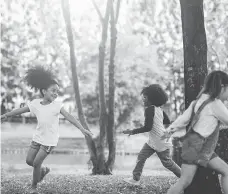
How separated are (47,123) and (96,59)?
853 inches

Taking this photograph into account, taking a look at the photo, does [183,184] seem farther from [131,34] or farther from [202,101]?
[131,34]

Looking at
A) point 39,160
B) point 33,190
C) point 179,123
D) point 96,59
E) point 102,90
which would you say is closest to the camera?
point 179,123

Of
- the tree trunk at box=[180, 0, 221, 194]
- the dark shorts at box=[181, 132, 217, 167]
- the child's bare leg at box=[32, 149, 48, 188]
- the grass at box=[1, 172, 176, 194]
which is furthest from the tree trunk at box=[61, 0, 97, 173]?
the dark shorts at box=[181, 132, 217, 167]

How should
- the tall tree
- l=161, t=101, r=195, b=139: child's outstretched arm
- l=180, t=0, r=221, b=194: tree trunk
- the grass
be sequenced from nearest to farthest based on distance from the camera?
l=161, t=101, r=195, b=139: child's outstretched arm, l=180, t=0, r=221, b=194: tree trunk, the grass, the tall tree

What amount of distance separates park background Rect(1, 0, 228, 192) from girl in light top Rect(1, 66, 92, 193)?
0.56 m

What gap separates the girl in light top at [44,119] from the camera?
6777mm

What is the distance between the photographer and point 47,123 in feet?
22.3

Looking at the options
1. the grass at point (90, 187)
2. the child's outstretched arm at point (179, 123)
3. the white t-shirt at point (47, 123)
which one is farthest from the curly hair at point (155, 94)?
the child's outstretched arm at point (179, 123)

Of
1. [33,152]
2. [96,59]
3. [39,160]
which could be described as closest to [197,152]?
[39,160]

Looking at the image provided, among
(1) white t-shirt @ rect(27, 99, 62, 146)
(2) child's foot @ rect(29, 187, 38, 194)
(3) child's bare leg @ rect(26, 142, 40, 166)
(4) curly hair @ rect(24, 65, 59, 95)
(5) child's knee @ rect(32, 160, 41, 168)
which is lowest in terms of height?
(2) child's foot @ rect(29, 187, 38, 194)

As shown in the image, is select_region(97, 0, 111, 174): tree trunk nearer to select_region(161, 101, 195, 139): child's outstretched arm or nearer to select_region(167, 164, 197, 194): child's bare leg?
select_region(161, 101, 195, 139): child's outstretched arm

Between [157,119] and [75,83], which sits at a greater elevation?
[157,119]

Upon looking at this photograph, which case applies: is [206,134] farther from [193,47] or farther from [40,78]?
[40,78]

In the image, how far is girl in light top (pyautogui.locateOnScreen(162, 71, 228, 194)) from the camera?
491 centimetres
